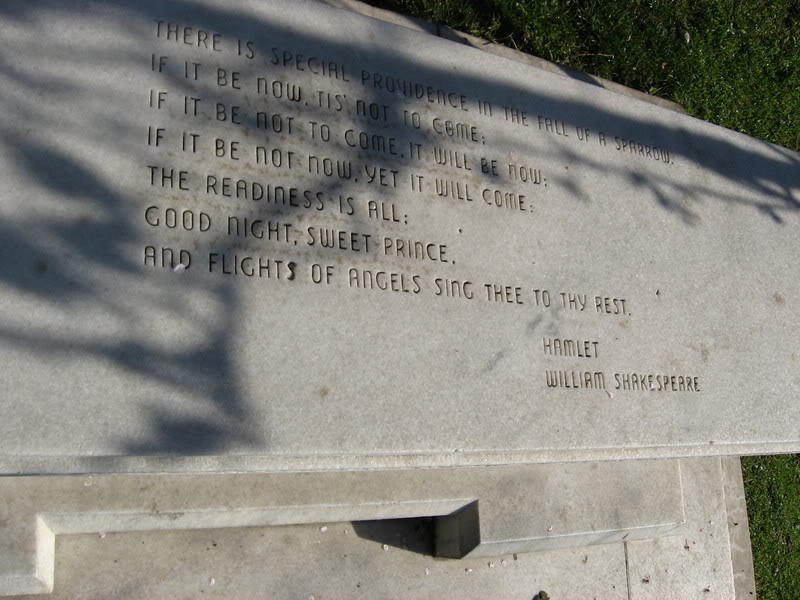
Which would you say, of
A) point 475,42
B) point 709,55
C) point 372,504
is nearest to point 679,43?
point 709,55

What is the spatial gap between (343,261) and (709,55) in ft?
13.0

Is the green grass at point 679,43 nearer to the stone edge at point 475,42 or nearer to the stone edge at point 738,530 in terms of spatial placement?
the stone edge at point 475,42

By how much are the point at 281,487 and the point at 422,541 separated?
0.84m

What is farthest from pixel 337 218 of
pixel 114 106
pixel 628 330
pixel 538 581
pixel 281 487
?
pixel 538 581

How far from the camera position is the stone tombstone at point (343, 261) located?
247 cm

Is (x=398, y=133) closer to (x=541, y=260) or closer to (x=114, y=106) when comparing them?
(x=541, y=260)

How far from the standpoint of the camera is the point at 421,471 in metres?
3.38

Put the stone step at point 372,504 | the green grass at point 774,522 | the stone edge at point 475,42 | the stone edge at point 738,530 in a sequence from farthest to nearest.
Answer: the green grass at point 774,522
the stone edge at point 738,530
the stone edge at point 475,42
the stone step at point 372,504

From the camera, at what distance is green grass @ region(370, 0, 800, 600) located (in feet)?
15.8

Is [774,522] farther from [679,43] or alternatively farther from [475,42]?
[475,42]

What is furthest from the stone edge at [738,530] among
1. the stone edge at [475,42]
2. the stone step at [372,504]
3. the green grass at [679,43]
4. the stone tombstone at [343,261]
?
the green grass at [679,43]

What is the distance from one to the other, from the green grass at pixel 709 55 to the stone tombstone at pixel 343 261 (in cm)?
123

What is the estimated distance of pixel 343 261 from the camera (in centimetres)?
289

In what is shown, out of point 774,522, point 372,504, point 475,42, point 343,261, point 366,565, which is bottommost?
point 774,522
